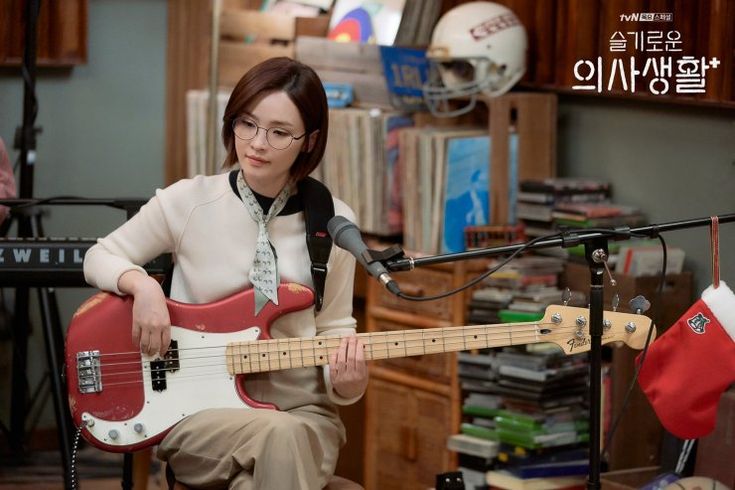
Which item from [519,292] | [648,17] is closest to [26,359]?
[519,292]

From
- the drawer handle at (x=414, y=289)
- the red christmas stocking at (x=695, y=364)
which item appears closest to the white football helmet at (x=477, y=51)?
the drawer handle at (x=414, y=289)

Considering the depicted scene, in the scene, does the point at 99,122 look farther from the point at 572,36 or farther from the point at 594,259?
the point at 594,259

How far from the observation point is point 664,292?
3.08m

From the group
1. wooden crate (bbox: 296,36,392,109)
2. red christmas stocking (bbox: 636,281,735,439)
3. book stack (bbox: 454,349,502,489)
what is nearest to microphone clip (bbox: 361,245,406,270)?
red christmas stocking (bbox: 636,281,735,439)

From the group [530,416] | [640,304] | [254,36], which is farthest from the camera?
[254,36]

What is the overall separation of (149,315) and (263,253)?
0.24 metres

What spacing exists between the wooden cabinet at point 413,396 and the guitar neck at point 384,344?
112 centimetres

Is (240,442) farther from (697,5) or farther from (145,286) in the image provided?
(697,5)

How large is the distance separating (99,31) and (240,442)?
236cm

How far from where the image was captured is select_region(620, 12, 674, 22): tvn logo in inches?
120

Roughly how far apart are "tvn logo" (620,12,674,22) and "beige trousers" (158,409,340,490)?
4.71 ft

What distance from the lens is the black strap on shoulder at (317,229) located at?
2303 mm

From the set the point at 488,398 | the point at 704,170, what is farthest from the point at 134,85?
the point at 704,170

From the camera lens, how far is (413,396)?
11.6ft
